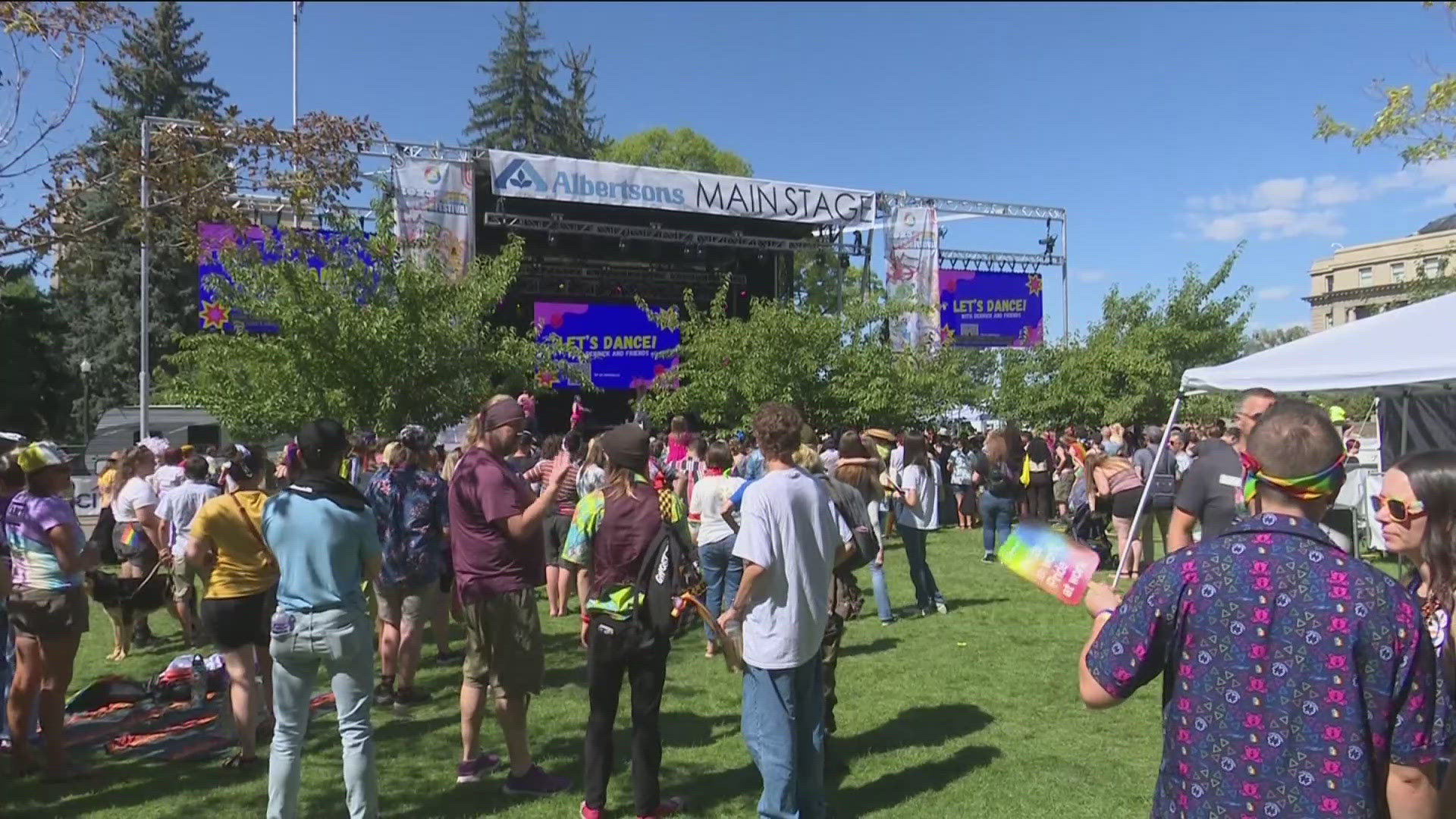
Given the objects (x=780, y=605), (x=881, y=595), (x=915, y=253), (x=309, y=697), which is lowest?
(x=881, y=595)

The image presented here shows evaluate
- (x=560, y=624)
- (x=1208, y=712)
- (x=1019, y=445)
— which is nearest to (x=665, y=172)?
(x=1019, y=445)

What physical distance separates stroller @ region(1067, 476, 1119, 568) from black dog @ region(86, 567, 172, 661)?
379 inches

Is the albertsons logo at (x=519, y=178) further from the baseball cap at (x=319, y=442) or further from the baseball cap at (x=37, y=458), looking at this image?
the baseball cap at (x=319, y=442)

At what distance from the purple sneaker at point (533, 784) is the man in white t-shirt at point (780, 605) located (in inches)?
50.9

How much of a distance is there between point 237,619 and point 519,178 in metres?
14.1

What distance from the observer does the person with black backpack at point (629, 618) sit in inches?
156

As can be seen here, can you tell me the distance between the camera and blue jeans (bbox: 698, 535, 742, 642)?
6.99 metres

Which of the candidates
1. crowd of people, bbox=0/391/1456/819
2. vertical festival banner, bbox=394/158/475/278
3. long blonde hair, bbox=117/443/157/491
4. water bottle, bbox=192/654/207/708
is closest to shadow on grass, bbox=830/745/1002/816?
crowd of people, bbox=0/391/1456/819

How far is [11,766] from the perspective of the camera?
4832 mm

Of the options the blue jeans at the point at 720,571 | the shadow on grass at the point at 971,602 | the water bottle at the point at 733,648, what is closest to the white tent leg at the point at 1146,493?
the shadow on grass at the point at 971,602

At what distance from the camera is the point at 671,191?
18969 mm

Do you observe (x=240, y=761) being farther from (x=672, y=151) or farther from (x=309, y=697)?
(x=672, y=151)

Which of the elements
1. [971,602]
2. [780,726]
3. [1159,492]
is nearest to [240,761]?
[780,726]

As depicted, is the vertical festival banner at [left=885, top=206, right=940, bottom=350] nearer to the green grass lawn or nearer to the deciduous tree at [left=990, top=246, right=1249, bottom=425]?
the deciduous tree at [left=990, top=246, right=1249, bottom=425]
